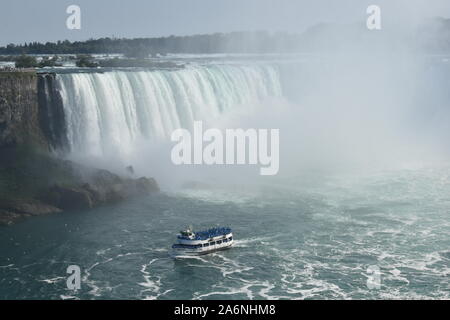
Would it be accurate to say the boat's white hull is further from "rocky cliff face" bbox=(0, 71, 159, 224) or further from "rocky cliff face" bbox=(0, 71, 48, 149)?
"rocky cliff face" bbox=(0, 71, 48, 149)

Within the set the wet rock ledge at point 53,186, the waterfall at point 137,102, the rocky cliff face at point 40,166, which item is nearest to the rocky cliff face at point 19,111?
the rocky cliff face at point 40,166

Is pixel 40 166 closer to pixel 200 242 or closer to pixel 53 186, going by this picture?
pixel 53 186

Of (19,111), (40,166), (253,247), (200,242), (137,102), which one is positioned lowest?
(253,247)

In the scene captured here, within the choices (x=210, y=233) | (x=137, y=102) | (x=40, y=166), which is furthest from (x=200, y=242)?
(x=137, y=102)

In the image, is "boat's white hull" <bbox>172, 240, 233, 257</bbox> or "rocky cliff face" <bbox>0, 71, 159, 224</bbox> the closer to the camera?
"boat's white hull" <bbox>172, 240, 233, 257</bbox>

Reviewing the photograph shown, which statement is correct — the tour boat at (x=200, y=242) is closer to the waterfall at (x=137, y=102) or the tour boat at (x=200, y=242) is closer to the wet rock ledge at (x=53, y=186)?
the wet rock ledge at (x=53, y=186)

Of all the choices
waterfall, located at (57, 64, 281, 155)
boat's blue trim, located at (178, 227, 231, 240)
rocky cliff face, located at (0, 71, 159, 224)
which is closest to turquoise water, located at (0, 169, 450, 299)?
boat's blue trim, located at (178, 227, 231, 240)

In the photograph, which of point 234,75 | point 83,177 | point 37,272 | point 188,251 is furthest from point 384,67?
point 37,272
